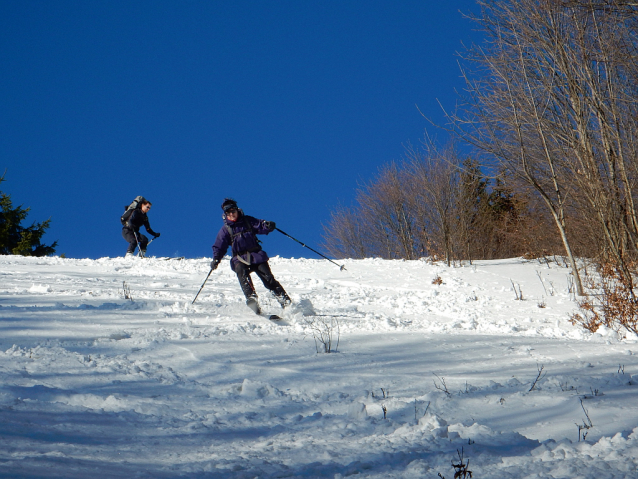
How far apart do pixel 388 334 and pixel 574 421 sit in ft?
9.65

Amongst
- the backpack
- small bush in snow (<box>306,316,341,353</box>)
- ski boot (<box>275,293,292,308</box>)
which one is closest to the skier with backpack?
the backpack

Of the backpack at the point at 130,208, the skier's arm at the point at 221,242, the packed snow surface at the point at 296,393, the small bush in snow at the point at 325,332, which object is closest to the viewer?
the packed snow surface at the point at 296,393

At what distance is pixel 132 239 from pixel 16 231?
1809 cm

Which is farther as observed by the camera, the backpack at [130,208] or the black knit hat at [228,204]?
the backpack at [130,208]

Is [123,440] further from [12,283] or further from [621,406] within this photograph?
[12,283]

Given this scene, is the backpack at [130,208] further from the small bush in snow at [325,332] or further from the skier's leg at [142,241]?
the small bush in snow at [325,332]

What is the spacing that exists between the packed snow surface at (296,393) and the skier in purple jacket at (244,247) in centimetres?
40

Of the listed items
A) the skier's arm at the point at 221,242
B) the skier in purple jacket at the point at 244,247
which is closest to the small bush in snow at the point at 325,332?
the skier in purple jacket at the point at 244,247

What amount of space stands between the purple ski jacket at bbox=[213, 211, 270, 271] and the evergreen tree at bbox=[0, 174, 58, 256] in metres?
25.5

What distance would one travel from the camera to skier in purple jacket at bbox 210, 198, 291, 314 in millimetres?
7430

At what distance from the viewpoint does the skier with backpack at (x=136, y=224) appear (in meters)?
15.2

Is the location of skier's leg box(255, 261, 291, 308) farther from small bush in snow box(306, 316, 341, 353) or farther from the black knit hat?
the black knit hat

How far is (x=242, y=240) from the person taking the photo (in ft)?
24.5

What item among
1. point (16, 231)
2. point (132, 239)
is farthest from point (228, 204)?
point (16, 231)
